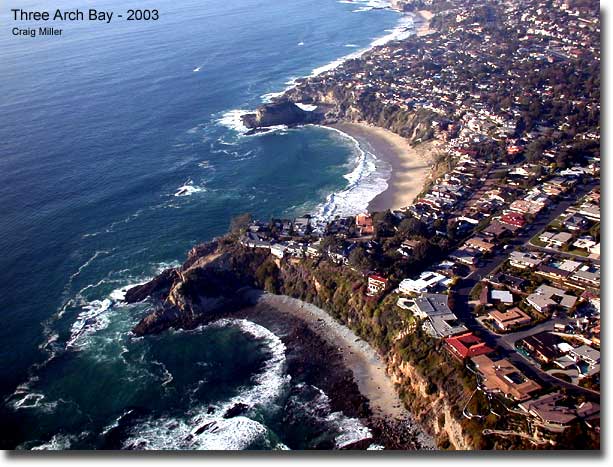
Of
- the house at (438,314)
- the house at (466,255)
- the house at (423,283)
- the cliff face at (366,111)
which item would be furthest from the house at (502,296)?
the cliff face at (366,111)

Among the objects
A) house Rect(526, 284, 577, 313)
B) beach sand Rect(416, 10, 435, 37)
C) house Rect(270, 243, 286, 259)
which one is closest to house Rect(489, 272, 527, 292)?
house Rect(526, 284, 577, 313)

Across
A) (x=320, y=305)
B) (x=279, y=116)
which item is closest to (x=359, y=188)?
(x=320, y=305)

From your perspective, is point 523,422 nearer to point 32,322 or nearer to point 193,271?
point 193,271

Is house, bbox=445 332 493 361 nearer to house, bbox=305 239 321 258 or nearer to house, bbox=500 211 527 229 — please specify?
house, bbox=305 239 321 258

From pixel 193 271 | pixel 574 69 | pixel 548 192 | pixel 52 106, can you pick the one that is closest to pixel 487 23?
pixel 574 69

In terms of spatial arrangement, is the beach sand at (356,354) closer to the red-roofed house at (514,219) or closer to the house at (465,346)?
the house at (465,346)
